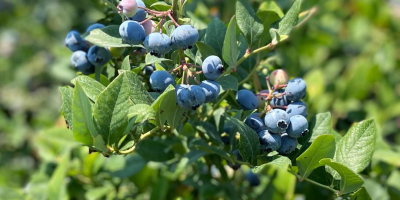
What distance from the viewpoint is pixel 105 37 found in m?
0.99

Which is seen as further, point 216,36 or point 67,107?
point 216,36

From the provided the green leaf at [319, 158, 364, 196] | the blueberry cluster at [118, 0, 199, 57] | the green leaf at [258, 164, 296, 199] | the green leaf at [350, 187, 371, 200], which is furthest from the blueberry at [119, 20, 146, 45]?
the green leaf at [258, 164, 296, 199]

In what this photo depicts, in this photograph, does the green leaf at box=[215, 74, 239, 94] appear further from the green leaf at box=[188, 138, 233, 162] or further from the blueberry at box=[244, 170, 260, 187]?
the blueberry at box=[244, 170, 260, 187]

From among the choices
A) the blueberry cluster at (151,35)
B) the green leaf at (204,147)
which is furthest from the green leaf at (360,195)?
the blueberry cluster at (151,35)

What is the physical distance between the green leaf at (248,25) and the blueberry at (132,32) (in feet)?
0.77

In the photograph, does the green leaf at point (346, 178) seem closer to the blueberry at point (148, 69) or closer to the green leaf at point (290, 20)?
the green leaf at point (290, 20)

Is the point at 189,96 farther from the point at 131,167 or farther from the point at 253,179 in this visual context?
the point at 253,179

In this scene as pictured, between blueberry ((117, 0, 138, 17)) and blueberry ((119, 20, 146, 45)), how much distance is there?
18 mm

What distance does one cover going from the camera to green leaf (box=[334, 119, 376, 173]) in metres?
0.93

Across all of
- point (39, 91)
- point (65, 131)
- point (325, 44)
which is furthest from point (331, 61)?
point (39, 91)

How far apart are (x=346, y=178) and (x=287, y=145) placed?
0.14 m

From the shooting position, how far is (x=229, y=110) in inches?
41.8

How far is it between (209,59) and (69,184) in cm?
90

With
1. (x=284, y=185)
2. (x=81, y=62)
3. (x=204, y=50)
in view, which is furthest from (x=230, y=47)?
(x=284, y=185)
